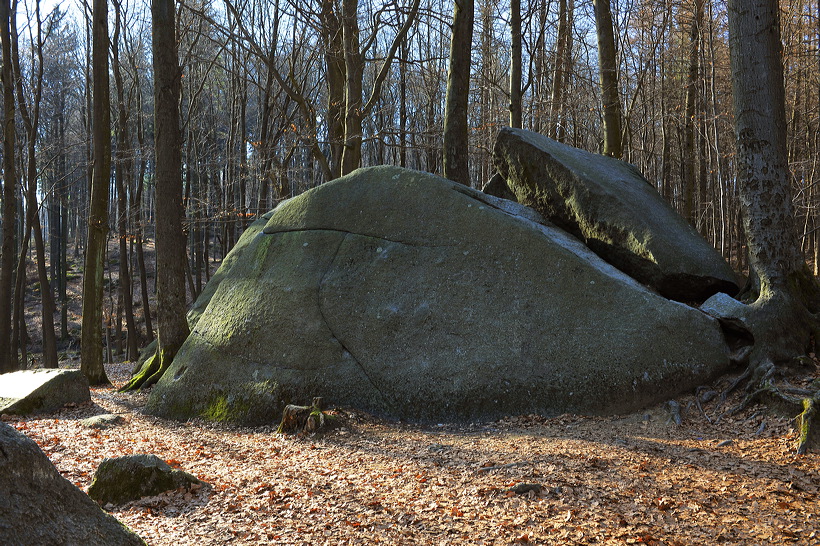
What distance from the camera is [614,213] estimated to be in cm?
832

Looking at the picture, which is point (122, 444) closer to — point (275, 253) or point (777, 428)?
point (275, 253)

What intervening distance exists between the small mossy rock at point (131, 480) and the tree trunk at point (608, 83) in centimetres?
1043

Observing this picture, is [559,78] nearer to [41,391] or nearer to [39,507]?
[41,391]

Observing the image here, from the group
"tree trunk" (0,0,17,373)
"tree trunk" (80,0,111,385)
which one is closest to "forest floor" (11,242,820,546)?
"tree trunk" (80,0,111,385)

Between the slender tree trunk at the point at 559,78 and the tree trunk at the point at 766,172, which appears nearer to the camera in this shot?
the tree trunk at the point at 766,172

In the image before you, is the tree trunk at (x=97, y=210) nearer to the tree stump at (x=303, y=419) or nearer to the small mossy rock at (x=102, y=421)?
the small mossy rock at (x=102, y=421)

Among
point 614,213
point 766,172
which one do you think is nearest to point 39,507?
point 766,172

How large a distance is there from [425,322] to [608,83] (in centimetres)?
780

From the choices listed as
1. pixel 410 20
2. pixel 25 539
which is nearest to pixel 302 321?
pixel 25 539

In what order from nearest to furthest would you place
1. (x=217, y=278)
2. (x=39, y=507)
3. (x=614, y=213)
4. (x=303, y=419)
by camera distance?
(x=39, y=507) → (x=303, y=419) → (x=614, y=213) → (x=217, y=278)

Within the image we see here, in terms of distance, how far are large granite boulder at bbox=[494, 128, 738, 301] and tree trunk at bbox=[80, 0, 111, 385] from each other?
7.62m

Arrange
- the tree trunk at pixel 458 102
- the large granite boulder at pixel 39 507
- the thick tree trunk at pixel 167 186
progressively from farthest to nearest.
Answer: the tree trunk at pixel 458 102
the thick tree trunk at pixel 167 186
the large granite boulder at pixel 39 507

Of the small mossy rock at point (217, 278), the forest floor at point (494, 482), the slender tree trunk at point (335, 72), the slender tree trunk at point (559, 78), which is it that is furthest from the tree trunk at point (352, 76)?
the forest floor at point (494, 482)

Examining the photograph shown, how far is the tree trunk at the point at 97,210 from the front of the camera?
11070 millimetres
